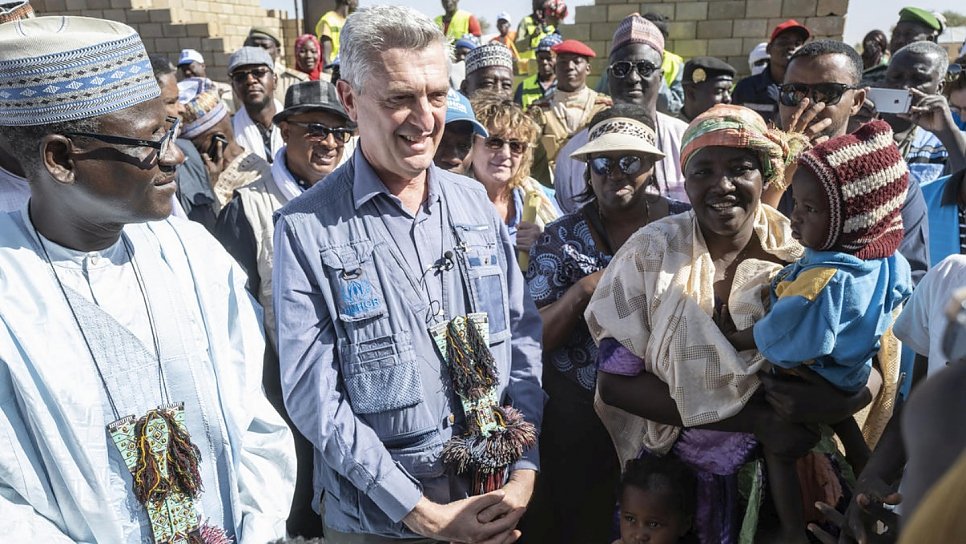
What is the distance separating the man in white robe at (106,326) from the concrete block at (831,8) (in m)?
10.7

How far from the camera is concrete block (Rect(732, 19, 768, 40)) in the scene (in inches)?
416

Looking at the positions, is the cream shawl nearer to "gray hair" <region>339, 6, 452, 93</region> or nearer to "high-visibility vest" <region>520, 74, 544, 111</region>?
"gray hair" <region>339, 6, 452, 93</region>

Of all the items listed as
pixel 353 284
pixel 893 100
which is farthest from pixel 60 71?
pixel 893 100

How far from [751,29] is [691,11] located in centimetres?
96

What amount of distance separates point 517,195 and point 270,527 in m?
2.36

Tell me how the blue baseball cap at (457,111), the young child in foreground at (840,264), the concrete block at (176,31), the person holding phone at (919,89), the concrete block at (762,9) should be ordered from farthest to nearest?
the concrete block at (176,31), the concrete block at (762,9), the person holding phone at (919,89), the blue baseball cap at (457,111), the young child in foreground at (840,264)

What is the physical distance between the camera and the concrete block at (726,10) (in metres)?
10.6

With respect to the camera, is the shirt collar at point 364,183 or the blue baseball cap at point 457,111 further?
the blue baseball cap at point 457,111

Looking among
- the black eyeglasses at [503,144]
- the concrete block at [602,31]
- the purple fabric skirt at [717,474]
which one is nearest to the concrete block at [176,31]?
the concrete block at [602,31]

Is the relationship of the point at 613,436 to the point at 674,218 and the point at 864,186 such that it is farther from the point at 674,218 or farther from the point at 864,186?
the point at 864,186

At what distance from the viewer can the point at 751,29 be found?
10633 mm

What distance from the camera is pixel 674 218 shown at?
250 cm

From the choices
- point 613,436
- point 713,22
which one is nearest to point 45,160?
point 613,436

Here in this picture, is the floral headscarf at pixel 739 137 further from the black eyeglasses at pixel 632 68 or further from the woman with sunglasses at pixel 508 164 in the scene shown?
the black eyeglasses at pixel 632 68
